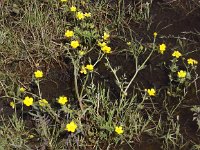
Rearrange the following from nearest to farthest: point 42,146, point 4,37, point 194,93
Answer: point 42,146 → point 194,93 → point 4,37

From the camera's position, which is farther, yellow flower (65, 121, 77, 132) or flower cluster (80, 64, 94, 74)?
flower cluster (80, 64, 94, 74)

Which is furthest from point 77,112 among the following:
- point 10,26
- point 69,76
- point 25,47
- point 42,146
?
point 10,26

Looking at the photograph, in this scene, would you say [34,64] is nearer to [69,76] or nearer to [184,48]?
[69,76]

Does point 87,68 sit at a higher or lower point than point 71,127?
higher

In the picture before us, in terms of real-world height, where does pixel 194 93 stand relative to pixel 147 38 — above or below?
below

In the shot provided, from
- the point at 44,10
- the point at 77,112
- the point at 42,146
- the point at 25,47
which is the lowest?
the point at 42,146

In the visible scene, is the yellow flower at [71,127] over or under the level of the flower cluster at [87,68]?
under

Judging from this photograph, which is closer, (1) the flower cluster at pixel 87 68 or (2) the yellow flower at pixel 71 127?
(2) the yellow flower at pixel 71 127

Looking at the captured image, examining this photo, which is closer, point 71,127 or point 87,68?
point 71,127

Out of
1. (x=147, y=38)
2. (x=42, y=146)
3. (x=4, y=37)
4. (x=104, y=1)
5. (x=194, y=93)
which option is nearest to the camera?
(x=42, y=146)

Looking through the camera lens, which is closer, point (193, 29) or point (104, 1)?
point (193, 29)

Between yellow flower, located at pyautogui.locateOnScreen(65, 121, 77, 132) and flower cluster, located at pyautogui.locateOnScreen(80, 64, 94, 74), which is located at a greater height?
flower cluster, located at pyautogui.locateOnScreen(80, 64, 94, 74)
